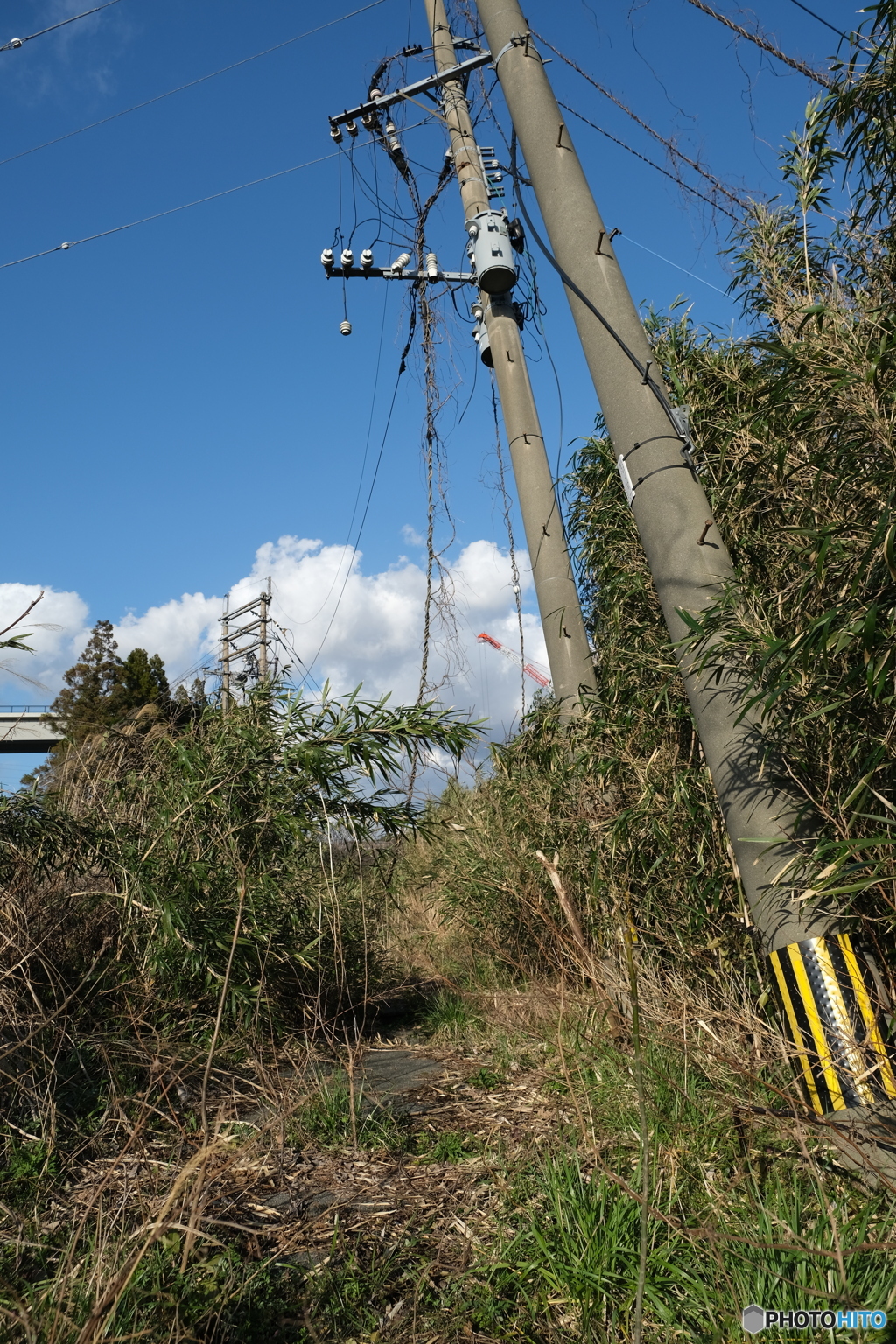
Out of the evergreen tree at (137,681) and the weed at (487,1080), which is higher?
the evergreen tree at (137,681)

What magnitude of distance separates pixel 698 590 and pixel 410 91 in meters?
6.57

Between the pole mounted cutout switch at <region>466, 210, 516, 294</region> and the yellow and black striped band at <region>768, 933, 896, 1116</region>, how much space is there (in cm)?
531

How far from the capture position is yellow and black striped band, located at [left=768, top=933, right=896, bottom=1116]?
197 centimetres

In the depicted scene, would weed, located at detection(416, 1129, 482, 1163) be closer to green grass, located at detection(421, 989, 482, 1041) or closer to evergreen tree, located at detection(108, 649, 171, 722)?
green grass, located at detection(421, 989, 482, 1041)

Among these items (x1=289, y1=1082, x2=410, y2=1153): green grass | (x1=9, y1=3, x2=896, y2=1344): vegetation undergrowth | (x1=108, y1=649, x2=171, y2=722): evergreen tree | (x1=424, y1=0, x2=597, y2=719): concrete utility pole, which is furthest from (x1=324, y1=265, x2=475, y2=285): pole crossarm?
(x1=108, y1=649, x2=171, y2=722): evergreen tree

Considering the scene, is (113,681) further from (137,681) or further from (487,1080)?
(487,1080)

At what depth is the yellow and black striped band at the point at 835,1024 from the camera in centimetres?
197

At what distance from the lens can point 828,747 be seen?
228cm

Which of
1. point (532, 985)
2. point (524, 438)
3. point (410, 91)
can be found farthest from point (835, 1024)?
point (410, 91)

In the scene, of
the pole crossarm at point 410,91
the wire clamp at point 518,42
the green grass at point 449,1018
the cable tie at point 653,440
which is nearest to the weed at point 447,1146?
the green grass at point 449,1018

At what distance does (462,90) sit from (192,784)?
6.25m

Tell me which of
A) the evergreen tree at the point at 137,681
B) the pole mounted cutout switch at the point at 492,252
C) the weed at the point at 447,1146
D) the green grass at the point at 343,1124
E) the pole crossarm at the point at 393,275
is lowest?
the weed at the point at 447,1146

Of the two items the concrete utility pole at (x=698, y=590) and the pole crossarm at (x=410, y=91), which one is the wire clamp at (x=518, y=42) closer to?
the concrete utility pole at (x=698, y=590)

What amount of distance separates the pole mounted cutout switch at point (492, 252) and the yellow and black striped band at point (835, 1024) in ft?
17.4
